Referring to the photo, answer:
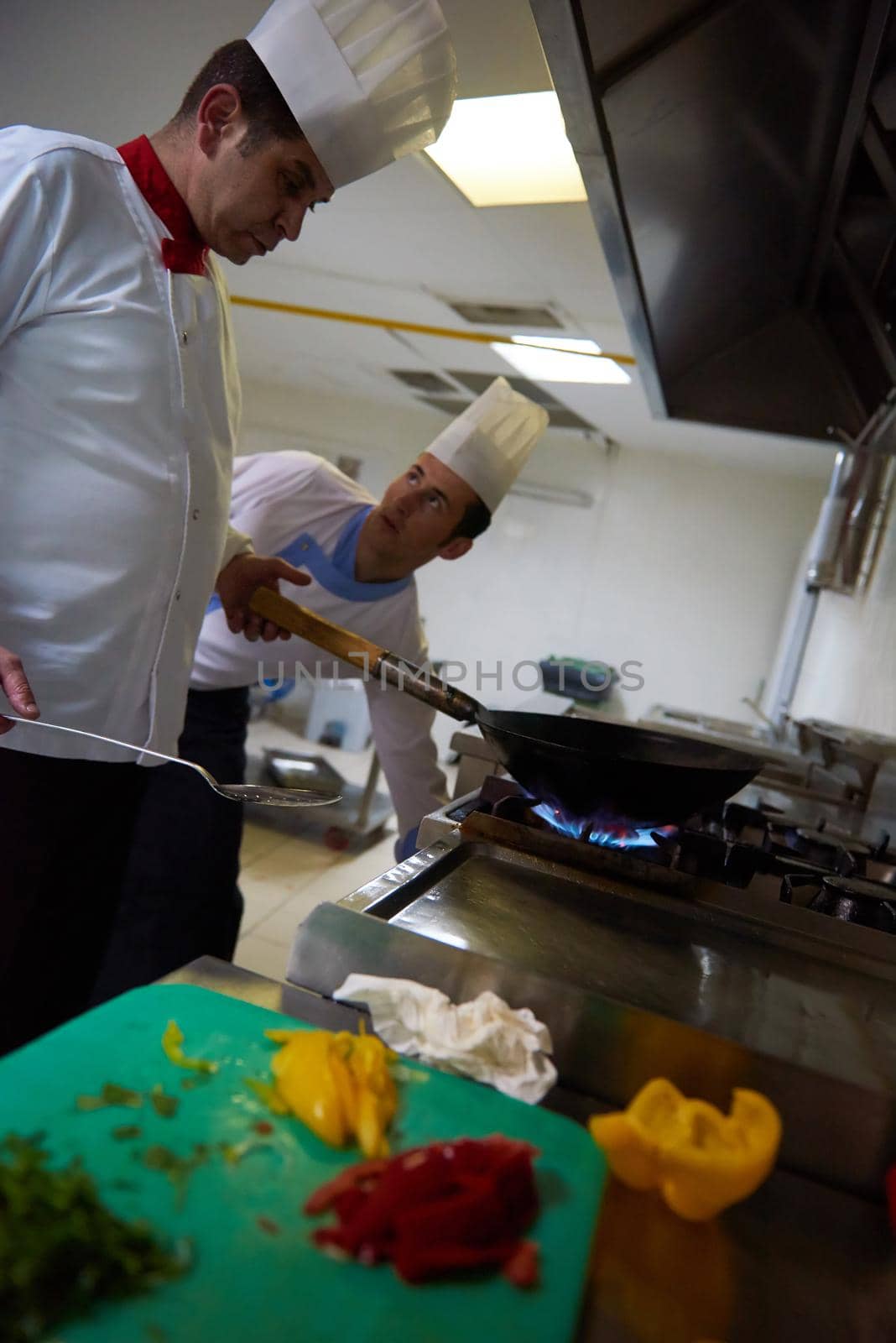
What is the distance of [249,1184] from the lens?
1.46 ft

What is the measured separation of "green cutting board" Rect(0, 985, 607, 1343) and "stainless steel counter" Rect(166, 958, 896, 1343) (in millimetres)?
39

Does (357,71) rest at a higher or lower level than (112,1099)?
higher

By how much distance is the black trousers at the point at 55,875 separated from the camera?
1097 millimetres

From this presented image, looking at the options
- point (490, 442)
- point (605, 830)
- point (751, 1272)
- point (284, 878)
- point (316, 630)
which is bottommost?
point (284, 878)

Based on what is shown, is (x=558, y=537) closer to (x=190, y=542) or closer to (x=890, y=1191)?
(x=190, y=542)

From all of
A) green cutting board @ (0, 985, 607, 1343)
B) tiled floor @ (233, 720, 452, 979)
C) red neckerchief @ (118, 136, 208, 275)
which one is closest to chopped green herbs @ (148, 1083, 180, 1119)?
green cutting board @ (0, 985, 607, 1343)

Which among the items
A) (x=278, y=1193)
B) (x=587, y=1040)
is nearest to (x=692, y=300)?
(x=587, y=1040)

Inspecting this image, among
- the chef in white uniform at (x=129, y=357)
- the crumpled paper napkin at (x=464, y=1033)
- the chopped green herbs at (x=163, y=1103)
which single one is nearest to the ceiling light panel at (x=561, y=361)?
the chef in white uniform at (x=129, y=357)

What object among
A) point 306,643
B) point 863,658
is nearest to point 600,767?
point 306,643

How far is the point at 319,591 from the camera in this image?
193 cm

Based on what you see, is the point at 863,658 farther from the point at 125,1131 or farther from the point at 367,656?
the point at 125,1131

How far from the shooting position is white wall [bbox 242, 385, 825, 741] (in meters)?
5.61

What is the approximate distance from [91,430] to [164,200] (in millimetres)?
286

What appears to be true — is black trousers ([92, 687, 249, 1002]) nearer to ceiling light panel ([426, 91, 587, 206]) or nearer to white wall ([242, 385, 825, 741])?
ceiling light panel ([426, 91, 587, 206])
